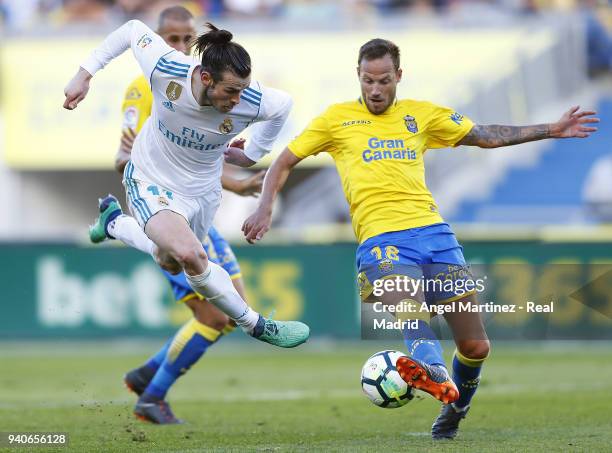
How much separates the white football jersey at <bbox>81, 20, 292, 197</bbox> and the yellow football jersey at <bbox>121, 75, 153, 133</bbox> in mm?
814

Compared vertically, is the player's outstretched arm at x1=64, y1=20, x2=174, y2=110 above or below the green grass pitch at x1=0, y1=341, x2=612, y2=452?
above

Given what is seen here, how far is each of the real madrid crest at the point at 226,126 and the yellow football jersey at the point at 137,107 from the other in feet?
4.85

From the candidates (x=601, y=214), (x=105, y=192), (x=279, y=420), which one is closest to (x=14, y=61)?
(x=105, y=192)

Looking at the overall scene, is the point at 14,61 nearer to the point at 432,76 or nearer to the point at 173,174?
the point at 432,76

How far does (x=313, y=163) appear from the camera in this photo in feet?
77.0

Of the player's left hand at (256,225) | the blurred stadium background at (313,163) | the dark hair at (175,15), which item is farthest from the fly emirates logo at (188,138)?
the blurred stadium background at (313,163)

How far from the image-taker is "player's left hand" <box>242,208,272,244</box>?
26.3ft

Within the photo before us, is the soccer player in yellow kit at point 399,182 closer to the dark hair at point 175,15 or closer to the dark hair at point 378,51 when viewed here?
the dark hair at point 378,51

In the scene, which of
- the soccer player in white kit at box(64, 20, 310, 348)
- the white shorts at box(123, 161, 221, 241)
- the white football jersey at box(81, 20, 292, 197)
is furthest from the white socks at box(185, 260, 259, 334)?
the white football jersey at box(81, 20, 292, 197)

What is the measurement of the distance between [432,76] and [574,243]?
5.93 meters

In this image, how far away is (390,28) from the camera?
23172 millimetres

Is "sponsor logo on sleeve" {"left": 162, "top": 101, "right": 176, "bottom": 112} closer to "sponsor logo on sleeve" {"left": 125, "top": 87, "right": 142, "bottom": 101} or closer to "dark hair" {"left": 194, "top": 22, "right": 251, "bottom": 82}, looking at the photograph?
"dark hair" {"left": 194, "top": 22, "right": 251, "bottom": 82}

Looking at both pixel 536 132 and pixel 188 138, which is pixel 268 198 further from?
pixel 536 132

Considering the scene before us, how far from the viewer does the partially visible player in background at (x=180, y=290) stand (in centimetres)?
981
